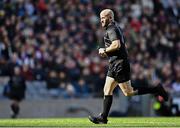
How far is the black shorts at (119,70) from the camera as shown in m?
15.9

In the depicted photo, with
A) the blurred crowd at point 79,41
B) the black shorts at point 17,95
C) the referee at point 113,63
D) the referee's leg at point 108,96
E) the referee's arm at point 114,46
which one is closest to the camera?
the referee's arm at point 114,46

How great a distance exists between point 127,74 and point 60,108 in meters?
10.2

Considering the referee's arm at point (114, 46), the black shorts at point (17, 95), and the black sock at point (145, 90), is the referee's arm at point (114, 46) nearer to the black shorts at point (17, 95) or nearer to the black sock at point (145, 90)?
the black sock at point (145, 90)

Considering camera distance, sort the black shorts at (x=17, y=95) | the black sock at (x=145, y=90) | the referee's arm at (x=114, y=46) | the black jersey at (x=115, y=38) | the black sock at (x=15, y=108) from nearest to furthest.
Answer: the referee's arm at (x=114, y=46), the black jersey at (x=115, y=38), the black sock at (x=145, y=90), the black shorts at (x=17, y=95), the black sock at (x=15, y=108)

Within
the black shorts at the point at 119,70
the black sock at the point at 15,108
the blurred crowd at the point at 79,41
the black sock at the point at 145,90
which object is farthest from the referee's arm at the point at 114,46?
the blurred crowd at the point at 79,41

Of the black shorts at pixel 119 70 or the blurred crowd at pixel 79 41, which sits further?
the blurred crowd at pixel 79 41

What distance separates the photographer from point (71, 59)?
27.4 meters

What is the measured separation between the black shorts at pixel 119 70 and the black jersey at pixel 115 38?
4.0 inches

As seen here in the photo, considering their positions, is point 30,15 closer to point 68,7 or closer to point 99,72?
point 68,7

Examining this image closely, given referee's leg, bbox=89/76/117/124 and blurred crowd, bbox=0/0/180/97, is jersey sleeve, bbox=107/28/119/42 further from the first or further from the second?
blurred crowd, bbox=0/0/180/97

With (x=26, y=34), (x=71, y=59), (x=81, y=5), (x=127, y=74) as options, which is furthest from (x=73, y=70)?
(x=127, y=74)

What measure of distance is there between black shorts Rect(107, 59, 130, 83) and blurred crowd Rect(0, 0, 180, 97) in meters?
9.93

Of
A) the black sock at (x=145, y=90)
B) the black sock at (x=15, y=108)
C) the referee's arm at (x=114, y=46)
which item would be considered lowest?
the black sock at (x=15, y=108)

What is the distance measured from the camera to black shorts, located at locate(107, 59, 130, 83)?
52.3 ft
